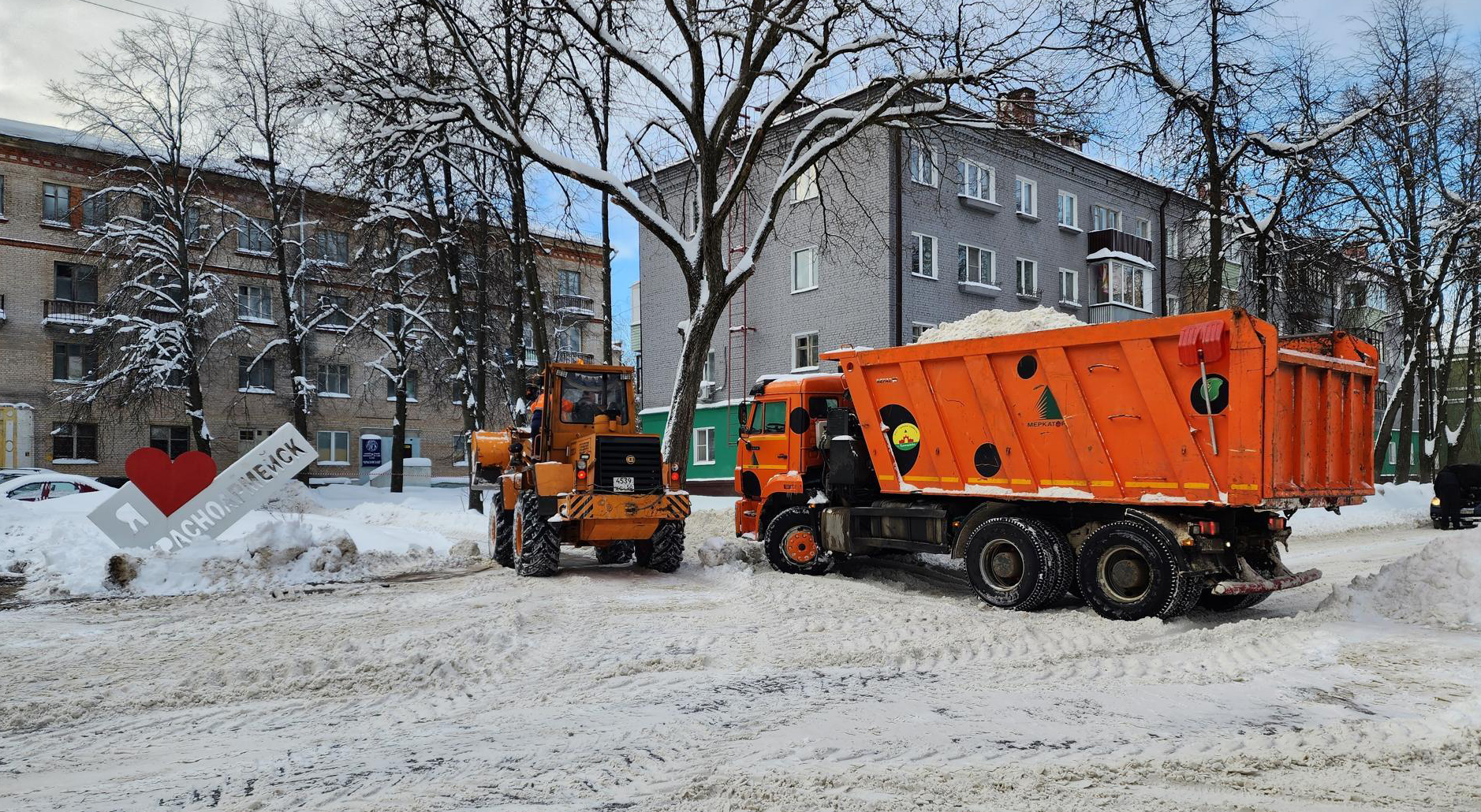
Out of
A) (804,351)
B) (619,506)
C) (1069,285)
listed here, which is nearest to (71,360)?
(804,351)

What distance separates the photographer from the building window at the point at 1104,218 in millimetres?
34156

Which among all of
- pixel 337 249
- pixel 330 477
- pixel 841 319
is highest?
pixel 337 249

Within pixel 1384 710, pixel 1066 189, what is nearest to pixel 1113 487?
pixel 1384 710

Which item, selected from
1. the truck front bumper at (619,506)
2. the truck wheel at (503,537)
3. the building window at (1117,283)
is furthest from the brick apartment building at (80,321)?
the truck front bumper at (619,506)

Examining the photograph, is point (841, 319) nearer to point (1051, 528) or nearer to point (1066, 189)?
point (1066, 189)

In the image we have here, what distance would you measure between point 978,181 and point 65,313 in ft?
111

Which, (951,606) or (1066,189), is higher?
(1066,189)

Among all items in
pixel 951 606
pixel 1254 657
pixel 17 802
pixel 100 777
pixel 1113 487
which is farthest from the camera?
pixel 951 606

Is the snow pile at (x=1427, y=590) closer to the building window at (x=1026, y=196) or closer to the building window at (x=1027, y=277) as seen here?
the building window at (x=1027, y=277)

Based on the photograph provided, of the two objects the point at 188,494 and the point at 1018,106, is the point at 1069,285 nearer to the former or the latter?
the point at 1018,106

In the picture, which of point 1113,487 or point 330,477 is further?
point 330,477

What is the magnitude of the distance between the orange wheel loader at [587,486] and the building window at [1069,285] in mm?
22635

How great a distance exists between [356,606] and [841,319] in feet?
64.5

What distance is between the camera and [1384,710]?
18.4 ft
